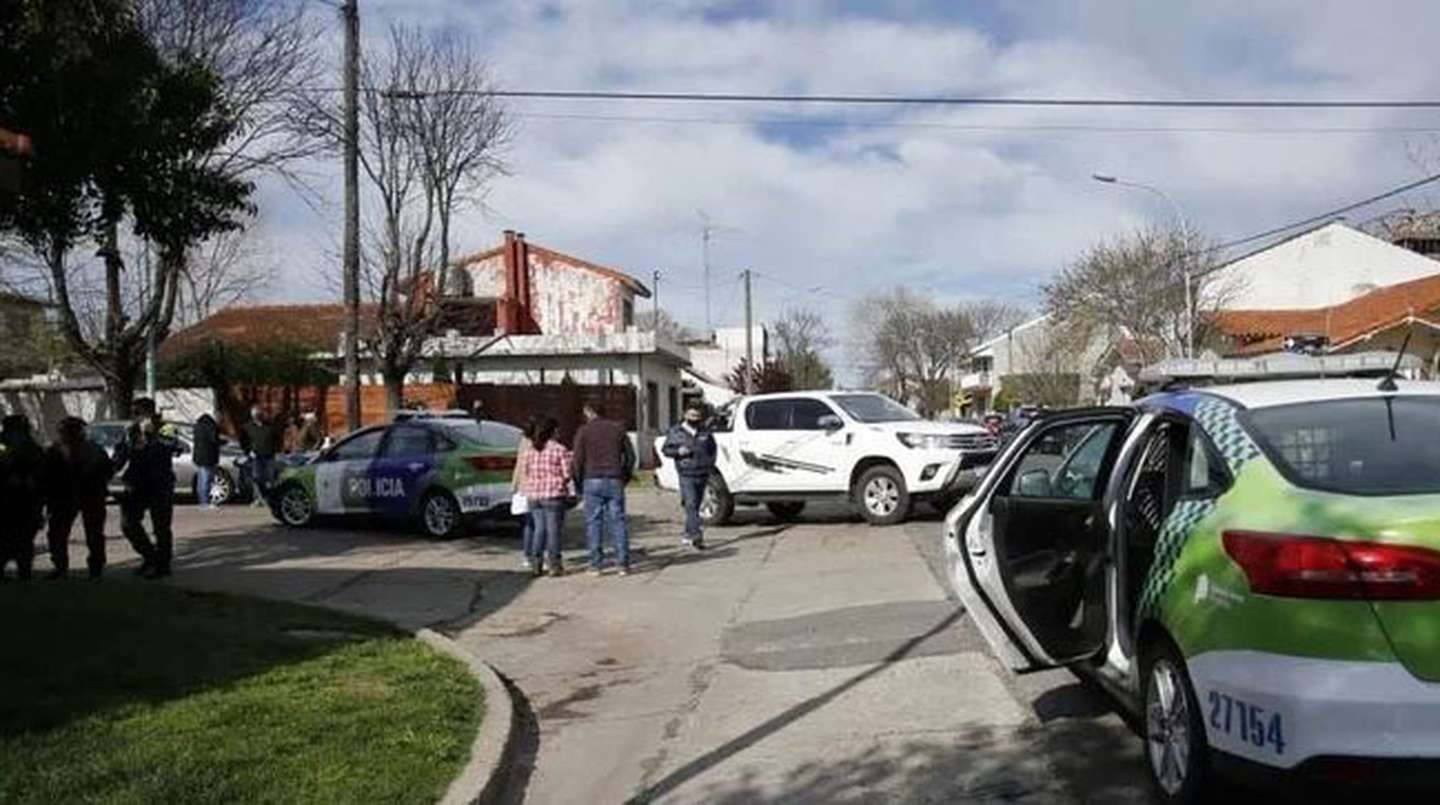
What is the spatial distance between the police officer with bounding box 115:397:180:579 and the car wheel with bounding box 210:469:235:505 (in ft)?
35.2

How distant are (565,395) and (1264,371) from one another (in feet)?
77.1

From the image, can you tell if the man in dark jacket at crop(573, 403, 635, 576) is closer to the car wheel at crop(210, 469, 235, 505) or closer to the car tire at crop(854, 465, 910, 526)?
the car tire at crop(854, 465, 910, 526)

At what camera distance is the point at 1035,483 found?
24.6 feet

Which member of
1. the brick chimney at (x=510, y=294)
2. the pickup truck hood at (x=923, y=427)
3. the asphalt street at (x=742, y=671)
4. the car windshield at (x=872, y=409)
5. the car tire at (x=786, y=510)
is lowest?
the asphalt street at (x=742, y=671)

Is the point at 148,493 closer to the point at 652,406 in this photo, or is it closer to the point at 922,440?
the point at 922,440

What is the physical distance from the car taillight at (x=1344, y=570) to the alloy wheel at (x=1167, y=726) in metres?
0.81

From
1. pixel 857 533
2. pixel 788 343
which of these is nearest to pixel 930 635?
pixel 857 533

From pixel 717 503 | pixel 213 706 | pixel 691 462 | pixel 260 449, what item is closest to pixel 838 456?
pixel 717 503

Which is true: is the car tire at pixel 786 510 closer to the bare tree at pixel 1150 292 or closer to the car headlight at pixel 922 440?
the car headlight at pixel 922 440

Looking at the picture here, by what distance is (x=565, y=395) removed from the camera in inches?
1355

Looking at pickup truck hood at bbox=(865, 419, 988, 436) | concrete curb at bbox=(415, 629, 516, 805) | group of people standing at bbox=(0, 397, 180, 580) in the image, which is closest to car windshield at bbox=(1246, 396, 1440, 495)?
concrete curb at bbox=(415, 629, 516, 805)

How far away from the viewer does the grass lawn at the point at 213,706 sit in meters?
5.94

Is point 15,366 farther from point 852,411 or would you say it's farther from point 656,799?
point 656,799

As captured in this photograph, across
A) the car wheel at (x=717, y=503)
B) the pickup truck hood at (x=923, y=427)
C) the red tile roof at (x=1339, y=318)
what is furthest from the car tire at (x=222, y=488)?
the red tile roof at (x=1339, y=318)
